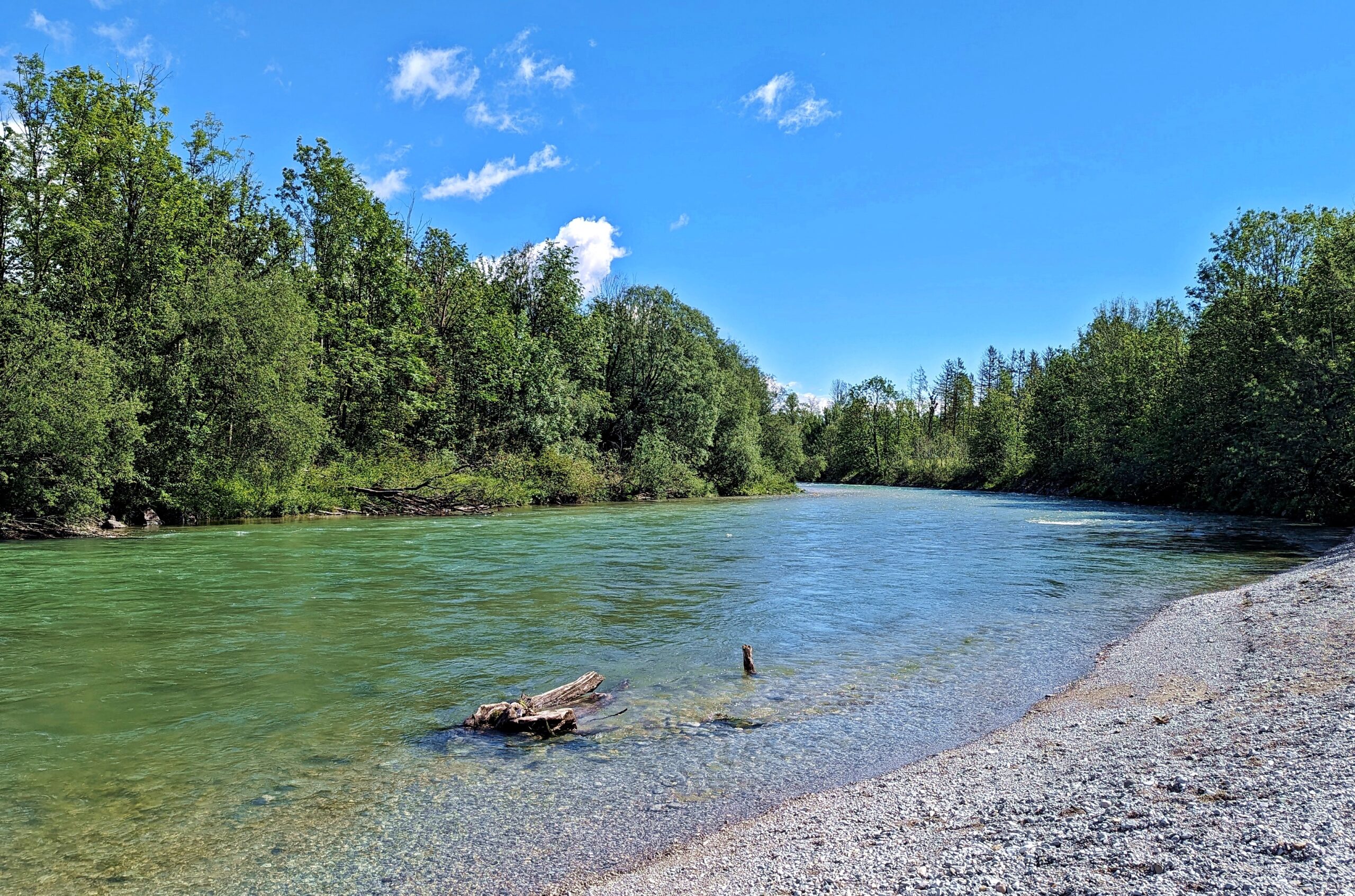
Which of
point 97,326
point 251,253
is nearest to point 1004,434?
point 251,253

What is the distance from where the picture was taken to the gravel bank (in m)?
4.01

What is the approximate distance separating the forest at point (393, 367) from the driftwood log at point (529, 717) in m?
23.4

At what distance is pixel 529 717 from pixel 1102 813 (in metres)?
5.37

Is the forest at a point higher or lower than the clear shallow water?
higher

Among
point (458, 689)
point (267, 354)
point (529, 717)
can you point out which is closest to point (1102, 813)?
point (529, 717)

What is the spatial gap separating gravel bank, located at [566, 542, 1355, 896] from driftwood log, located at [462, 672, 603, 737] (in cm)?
276

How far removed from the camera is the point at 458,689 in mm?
9438

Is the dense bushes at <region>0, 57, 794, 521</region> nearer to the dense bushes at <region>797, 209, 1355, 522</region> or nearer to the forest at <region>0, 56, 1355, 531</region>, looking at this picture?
the forest at <region>0, 56, 1355, 531</region>

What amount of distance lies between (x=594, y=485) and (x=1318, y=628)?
4403 centimetres

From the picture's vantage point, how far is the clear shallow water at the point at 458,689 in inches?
223

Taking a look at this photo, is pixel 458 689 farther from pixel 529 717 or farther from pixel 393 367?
pixel 393 367

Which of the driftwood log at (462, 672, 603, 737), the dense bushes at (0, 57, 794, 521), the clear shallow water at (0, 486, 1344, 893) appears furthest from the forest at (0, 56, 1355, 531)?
the driftwood log at (462, 672, 603, 737)

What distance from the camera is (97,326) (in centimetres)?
2753

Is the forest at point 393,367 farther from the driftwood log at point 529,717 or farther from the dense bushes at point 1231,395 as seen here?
the driftwood log at point 529,717
